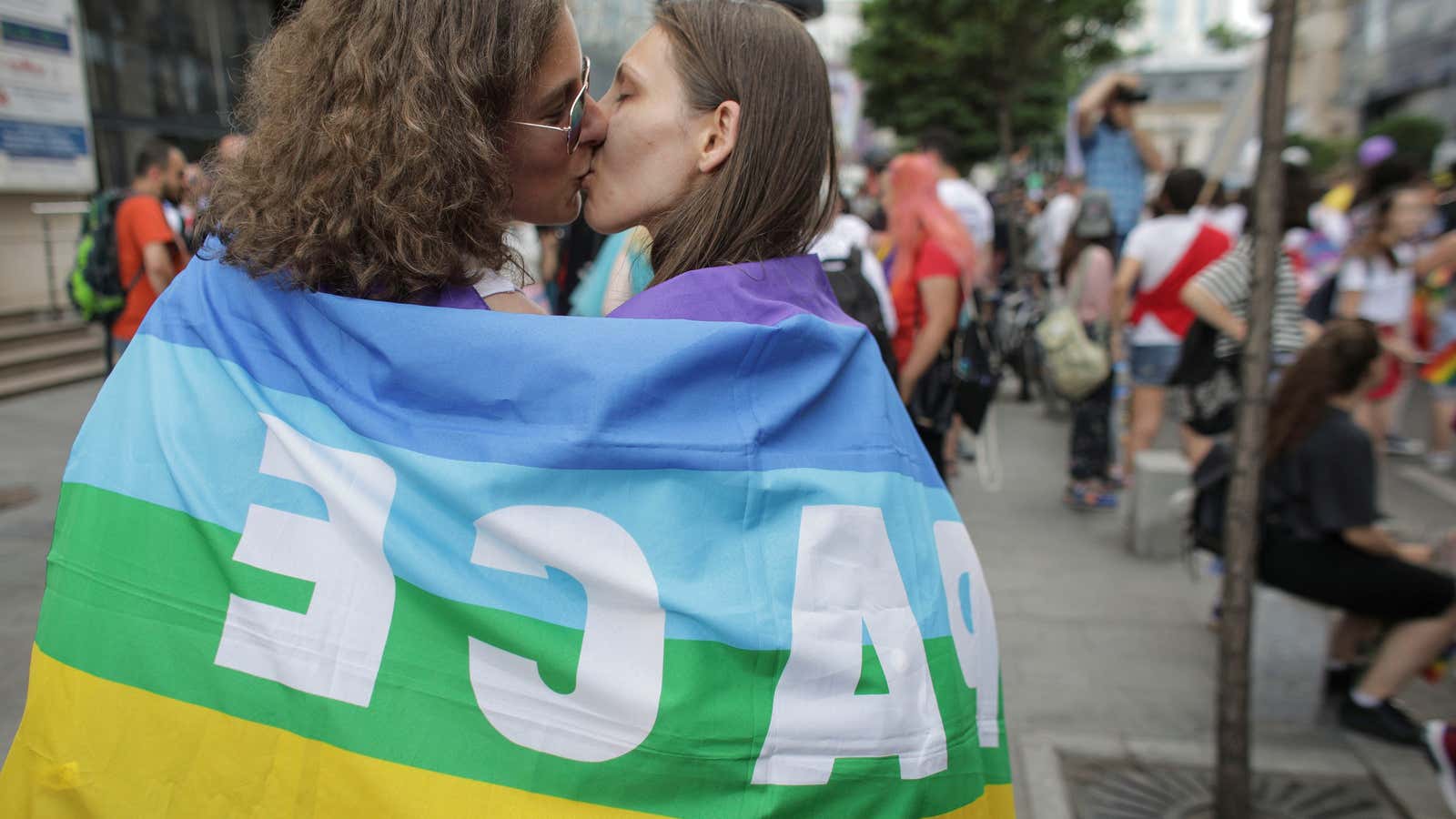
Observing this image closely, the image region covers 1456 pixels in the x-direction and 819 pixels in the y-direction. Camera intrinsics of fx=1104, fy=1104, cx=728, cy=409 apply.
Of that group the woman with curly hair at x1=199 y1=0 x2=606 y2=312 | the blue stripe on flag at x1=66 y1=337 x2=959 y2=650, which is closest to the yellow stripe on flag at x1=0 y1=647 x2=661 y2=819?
the blue stripe on flag at x1=66 y1=337 x2=959 y2=650

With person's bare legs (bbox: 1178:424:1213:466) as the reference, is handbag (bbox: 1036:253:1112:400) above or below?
above

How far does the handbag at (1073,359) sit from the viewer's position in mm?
6809

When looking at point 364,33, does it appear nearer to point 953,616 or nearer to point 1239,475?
point 953,616

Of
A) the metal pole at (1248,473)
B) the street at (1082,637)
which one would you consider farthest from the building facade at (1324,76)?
the metal pole at (1248,473)

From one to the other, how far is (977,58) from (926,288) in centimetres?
1466

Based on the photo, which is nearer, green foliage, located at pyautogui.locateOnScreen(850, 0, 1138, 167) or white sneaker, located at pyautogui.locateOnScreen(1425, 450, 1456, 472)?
white sneaker, located at pyautogui.locateOnScreen(1425, 450, 1456, 472)

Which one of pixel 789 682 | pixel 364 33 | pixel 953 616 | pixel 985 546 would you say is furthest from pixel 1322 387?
pixel 364 33

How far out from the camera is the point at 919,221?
484 centimetres

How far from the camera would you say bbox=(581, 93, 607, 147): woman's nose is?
1565 mm

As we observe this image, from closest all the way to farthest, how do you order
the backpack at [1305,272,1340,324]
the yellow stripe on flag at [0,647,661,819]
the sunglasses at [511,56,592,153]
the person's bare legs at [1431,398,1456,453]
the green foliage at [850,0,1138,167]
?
the yellow stripe on flag at [0,647,661,819] < the sunglasses at [511,56,592,153] < the backpack at [1305,272,1340,324] < the person's bare legs at [1431,398,1456,453] < the green foliage at [850,0,1138,167]

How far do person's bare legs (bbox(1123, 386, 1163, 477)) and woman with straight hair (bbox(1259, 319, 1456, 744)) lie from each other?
228cm

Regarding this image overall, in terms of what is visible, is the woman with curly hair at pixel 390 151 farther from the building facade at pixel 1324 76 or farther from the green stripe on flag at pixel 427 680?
the building facade at pixel 1324 76

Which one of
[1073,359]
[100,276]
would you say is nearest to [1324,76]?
[1073,359]

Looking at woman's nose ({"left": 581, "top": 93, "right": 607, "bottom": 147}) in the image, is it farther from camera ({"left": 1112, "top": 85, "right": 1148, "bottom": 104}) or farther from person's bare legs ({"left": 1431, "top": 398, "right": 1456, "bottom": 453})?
person's bare legs ({"left": 1431, "top": 398, "right": 1456, "bottom": 453})
